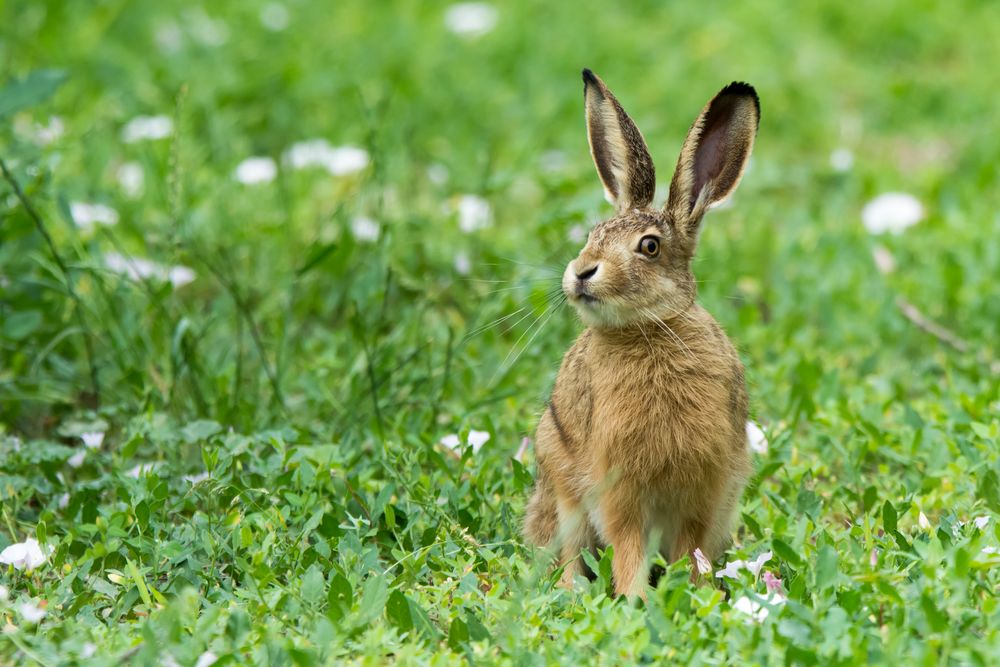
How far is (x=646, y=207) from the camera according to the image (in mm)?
3969

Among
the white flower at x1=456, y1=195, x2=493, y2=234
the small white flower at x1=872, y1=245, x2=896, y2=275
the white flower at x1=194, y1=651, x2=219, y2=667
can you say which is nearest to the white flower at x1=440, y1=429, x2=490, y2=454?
the white flower at x1=194, y1=651, x2=219, y2=667

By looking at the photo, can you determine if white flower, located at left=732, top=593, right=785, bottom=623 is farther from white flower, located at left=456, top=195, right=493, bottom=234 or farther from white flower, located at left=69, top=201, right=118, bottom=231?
white flower, located at left=69, top=201, right=118, bottom=231

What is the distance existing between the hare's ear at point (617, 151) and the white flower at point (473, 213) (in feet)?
6.75

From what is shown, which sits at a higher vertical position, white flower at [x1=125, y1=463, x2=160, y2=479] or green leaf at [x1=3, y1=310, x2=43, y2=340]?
green leaf at [x1=3, y1=310, x2=43, y2=340]

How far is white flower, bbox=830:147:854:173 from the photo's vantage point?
24.1ft

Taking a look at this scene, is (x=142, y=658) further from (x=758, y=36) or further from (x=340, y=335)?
(x=758, y=36)

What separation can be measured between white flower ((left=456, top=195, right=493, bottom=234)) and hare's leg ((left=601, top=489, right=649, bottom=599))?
2507mm

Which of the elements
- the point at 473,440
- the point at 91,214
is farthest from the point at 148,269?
the point at 473,440

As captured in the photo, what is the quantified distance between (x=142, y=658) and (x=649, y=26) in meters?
6.77

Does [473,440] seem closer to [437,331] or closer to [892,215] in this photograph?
[437,331]

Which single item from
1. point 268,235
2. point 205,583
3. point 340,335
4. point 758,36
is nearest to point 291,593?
point 205,583

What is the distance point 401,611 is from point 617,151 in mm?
1382

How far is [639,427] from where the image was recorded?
3783 millimetres

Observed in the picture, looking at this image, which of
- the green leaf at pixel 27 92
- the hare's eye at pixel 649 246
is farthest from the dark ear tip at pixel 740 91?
the green leaf at pixel 27 92
